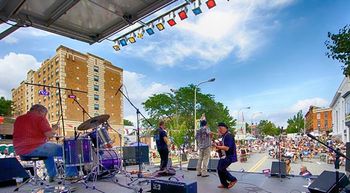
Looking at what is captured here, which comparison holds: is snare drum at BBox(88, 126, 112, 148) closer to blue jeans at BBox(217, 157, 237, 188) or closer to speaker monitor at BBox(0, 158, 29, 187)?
speaker monitor at BBox(0, 158, 29, 187)

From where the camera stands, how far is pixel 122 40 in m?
6.45

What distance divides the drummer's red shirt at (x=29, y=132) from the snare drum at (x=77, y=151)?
0.52 m

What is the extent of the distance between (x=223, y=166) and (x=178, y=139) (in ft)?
61.2

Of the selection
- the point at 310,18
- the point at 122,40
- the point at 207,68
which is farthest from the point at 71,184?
the point at 207,68

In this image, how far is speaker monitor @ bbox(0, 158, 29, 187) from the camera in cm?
522

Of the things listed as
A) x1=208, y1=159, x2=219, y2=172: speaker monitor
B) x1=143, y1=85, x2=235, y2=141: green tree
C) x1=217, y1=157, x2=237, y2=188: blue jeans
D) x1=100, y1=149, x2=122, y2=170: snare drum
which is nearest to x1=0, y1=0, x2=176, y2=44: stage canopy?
x1=100, y1=149, x2=122, y2=170: snare drum

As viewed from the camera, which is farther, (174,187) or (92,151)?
(92,151)

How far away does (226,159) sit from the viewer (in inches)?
210

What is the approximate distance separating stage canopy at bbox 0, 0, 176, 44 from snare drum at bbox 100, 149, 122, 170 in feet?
9.72

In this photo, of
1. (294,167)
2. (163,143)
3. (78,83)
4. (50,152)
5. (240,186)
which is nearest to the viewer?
(50,152)

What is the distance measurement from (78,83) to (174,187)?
142ft

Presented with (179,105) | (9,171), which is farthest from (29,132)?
(179,105)

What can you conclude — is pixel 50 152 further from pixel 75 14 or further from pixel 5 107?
pixel 5 107

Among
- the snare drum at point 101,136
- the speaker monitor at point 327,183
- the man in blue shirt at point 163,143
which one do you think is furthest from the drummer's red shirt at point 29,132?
the speaker monitor at point 327,183
